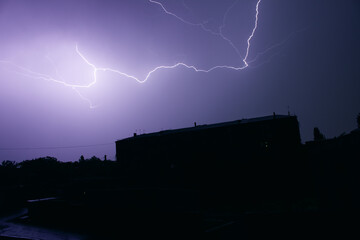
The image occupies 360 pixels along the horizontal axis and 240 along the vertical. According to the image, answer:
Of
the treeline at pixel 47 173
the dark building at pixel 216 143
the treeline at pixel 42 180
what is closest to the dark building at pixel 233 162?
the dark building at pixel 216 143

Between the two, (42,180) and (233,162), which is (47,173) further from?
(233,162)

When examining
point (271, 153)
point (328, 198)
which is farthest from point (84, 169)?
point (328, 198)

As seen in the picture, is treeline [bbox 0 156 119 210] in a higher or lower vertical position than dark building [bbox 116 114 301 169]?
lower

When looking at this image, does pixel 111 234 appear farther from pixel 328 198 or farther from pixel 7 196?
pixel 7 196

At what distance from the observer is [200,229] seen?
920cm

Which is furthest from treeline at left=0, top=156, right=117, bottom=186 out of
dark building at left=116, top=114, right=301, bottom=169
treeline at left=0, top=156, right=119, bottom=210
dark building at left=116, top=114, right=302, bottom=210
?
dark building at left=116, top=114, right=302, bottom=210

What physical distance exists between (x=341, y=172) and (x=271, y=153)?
1171 centimetres

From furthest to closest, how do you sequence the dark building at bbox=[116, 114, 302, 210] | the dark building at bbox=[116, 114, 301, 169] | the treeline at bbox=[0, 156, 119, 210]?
1. the treeline at bbox=[0, 156, 119, 210]
2. the dark building at bbox=[116, 114, 301, 169]
3. the dark building at bbox=[116, 114, 302, 210]

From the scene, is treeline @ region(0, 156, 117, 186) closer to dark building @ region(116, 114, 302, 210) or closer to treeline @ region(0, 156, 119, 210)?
treeline @ region(0, 156, 119, 210)

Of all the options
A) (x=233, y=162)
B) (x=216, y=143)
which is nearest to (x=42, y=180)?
(x=216, y=143)

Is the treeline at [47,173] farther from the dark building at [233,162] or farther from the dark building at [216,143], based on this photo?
the dark building at [233,162]

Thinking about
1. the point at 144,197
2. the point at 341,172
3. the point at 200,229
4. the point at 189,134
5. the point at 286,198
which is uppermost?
the point at 189,134

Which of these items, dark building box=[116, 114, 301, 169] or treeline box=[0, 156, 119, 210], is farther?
treeline box=[0, 156, 119, 210]

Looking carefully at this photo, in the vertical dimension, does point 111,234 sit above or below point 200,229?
below
